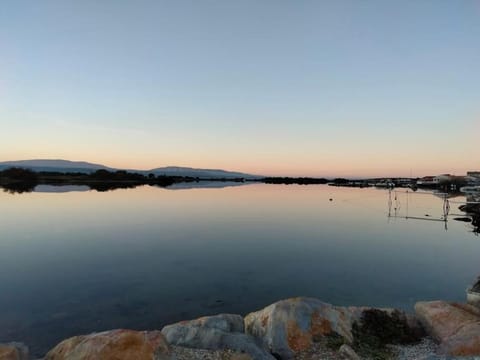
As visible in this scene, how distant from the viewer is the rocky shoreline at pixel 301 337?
573 centimetres

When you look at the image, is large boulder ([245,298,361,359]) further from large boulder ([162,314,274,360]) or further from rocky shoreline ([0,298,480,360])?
large boulder ([162,314,274,360])

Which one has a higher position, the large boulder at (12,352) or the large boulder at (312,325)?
the large boulder at (12,352)

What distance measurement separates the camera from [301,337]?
24.3 ft

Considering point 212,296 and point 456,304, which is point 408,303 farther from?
point 212,296

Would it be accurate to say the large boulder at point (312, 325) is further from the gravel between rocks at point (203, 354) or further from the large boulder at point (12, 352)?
the large boulder at point (12, 352)

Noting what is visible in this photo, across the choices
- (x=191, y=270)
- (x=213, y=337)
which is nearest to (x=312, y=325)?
(x=213, y=337)

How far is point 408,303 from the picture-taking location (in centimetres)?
1265

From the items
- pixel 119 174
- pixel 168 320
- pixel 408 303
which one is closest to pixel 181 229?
pixel 168 320

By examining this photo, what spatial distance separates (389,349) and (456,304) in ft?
10.2

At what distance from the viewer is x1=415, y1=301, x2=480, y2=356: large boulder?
6762 millimetres

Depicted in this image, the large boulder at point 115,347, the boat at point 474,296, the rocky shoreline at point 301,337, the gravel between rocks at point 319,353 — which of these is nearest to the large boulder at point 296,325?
the rocky shoreline at point 301,337

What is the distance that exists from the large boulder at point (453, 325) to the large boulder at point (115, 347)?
664cm

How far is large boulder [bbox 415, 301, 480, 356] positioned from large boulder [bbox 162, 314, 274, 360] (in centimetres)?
441

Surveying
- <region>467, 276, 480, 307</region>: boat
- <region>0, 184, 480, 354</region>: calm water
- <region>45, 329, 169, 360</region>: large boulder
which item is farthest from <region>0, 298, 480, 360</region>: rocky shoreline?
<region>0, 184, 480, 354</region>: calm water
